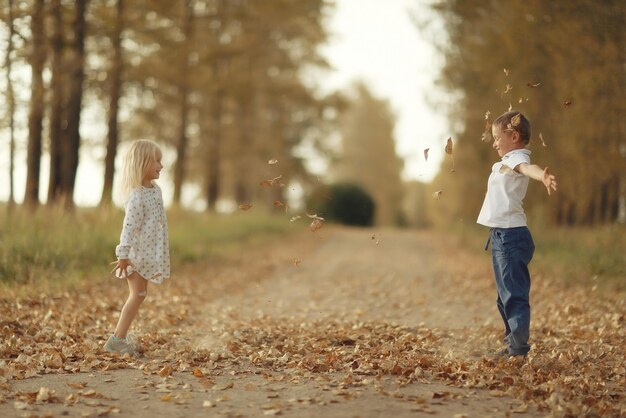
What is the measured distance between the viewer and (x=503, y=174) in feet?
18.6

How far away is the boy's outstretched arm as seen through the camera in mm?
4918

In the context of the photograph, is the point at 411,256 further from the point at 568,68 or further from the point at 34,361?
the point at 34,361

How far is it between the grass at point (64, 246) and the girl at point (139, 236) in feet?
9.90

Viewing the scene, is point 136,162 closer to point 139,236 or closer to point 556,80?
point 139,236

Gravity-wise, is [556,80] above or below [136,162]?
above

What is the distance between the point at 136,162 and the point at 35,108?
7850mm

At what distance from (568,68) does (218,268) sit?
26.1 feet

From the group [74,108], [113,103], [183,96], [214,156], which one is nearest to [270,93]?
[214,156]

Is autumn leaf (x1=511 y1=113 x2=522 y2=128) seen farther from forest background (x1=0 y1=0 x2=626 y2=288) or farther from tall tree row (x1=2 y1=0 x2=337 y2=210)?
tall tree row (x1=2 y1=0 x2=337 y2=210)

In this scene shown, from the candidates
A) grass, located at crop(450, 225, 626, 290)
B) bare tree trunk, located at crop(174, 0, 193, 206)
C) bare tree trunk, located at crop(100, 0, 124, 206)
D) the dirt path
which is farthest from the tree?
the dirt path

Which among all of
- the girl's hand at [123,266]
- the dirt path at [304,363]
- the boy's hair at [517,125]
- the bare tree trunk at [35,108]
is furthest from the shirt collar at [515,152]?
the bare tree trunk at [35,108]

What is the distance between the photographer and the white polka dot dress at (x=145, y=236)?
5.89 meters

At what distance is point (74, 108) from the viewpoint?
1417cm

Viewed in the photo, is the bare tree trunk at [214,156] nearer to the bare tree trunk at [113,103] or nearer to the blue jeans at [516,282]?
the bare tree trunk at [113,103]
